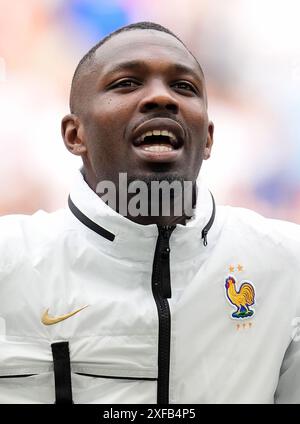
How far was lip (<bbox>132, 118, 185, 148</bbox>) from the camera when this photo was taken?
3.88 ft

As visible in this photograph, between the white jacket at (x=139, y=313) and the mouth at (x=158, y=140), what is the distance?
0.14m

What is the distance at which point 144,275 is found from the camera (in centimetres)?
117

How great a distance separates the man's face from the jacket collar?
69 millimetres

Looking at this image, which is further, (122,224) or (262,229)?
(262,229)

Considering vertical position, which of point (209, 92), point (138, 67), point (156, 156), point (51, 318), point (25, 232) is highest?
point (209, 92)

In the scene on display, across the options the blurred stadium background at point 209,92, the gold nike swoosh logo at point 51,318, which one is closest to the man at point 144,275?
the gold nike swoosh logo at point 51,318

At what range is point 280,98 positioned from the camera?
4637 mm

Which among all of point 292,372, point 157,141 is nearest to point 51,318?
point 157,141

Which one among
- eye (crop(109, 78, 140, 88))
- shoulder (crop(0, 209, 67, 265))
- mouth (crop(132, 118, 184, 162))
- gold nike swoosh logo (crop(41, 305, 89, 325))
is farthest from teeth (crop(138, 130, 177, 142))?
gold nike swoosh logo (crop(41, 305, 89, 325))

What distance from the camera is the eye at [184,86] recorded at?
4.20 ft

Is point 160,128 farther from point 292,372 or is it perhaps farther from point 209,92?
point 209,92

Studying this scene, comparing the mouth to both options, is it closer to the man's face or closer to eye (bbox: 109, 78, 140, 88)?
the man's face

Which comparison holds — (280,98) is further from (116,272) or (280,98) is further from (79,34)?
(116,272)

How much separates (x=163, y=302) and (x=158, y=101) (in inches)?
16.3
